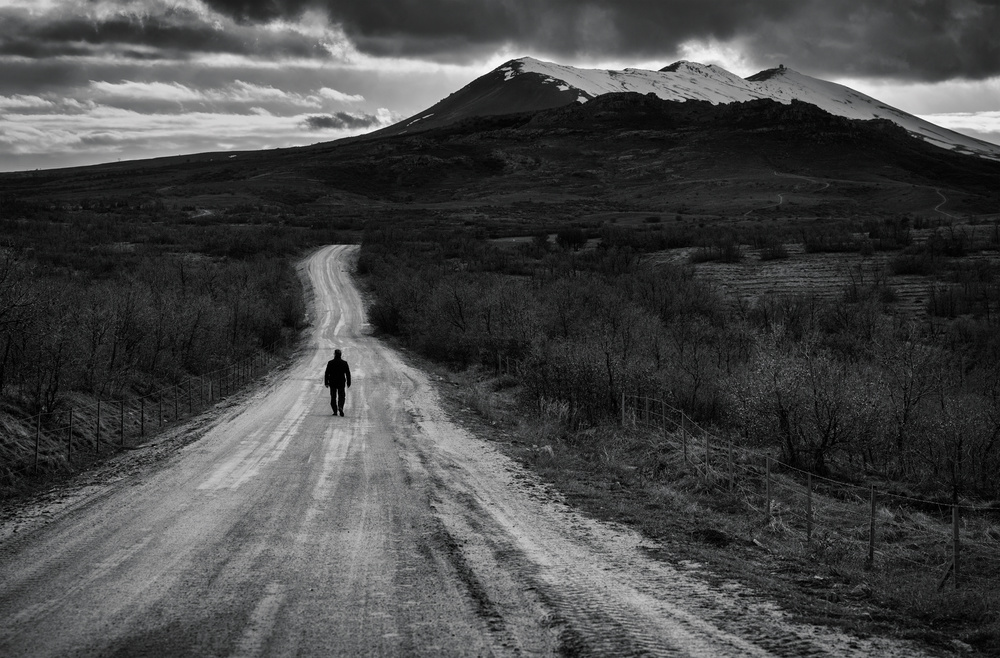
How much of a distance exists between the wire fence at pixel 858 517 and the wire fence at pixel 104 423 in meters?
11.5

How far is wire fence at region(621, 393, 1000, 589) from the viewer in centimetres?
1007

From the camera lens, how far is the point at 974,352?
3164 cm

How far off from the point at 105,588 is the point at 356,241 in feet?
295

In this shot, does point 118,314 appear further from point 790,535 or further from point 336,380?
point 790,535

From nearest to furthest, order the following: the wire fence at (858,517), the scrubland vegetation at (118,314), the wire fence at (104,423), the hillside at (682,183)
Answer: the wire fence at (858,517) → the wire fence at (104,423) → the scrubland vegetation at (118,314) → the hillside at (682,183)

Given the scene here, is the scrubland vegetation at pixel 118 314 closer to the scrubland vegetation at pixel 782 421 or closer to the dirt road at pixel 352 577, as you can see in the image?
the dirt road at pixel 352 577

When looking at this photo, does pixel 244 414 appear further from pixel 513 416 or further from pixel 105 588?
pixel 105 588

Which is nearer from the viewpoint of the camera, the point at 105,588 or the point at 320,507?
the point at 105,588

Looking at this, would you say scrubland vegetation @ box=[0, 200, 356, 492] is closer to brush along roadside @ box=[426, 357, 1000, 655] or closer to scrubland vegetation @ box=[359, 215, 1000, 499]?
brush along roadside @ box=[426, 357, 1000, 655]

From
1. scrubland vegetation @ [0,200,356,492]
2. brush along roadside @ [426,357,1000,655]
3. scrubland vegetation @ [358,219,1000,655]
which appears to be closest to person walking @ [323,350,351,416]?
brush along roadside @ [426,357,1000,655]

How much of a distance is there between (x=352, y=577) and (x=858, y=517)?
8.75 metres

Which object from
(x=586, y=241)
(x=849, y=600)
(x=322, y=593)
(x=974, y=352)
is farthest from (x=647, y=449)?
(x=586, y=241)

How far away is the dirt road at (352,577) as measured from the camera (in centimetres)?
617

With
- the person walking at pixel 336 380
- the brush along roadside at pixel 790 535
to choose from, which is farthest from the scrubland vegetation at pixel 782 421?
the person walking at pixel 336 380
